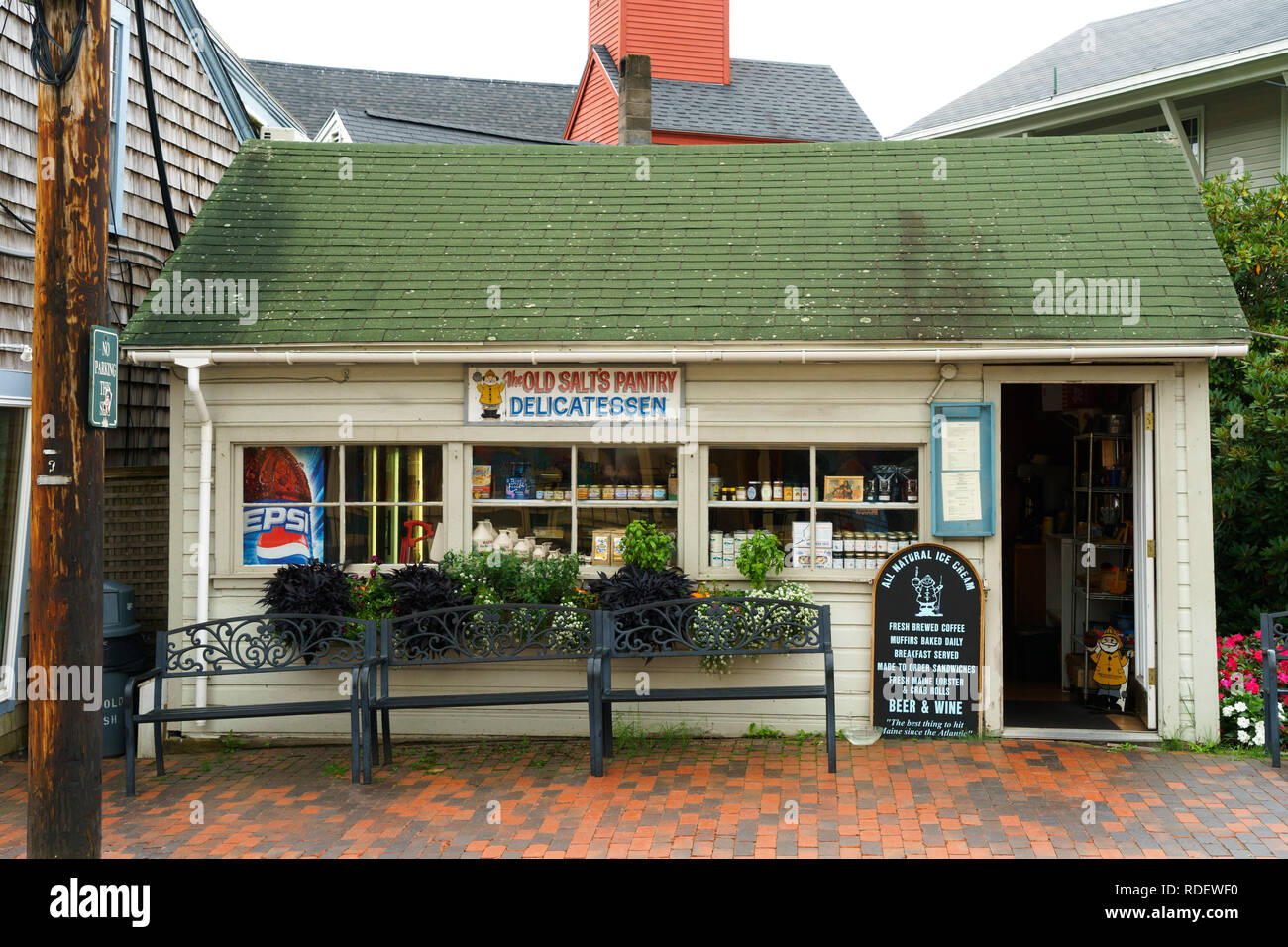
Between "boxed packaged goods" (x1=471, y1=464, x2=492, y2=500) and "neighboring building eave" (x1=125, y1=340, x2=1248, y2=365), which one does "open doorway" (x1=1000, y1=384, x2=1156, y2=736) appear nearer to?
"neighboring building eave" (x1=125, y1=340, x2=1248, y2=365)

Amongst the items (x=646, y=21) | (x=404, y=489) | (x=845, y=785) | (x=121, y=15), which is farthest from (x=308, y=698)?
(x=646, y=21)

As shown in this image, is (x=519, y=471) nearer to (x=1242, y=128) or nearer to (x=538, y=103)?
(x=1242, y=128)

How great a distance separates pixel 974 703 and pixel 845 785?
1.46 m

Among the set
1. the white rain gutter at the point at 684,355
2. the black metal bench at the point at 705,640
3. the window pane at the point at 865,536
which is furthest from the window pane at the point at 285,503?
the window pane at the point at 865,536

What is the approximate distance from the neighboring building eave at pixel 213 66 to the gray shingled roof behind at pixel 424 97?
50.4 ft

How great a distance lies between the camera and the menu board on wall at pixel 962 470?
7852 mm

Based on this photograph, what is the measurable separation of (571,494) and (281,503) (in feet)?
7.38

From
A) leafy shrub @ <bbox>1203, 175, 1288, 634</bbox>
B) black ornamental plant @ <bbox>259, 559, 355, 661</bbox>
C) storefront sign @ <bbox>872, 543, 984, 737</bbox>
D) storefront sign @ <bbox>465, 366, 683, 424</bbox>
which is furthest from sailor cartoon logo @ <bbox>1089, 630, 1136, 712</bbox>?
black ornamental plant @ <bbox>259, 559, 355, 661</bbox>

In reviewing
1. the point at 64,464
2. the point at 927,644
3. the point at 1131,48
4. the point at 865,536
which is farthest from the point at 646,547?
the point at 1131,48

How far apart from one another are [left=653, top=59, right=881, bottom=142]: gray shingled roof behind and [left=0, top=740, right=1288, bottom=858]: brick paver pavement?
16255mm

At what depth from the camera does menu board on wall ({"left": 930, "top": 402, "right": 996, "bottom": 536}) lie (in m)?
7.85

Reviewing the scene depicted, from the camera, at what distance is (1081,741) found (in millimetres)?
7789

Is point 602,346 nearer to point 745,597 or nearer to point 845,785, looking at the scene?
point 745,597

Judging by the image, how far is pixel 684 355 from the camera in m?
7.83
